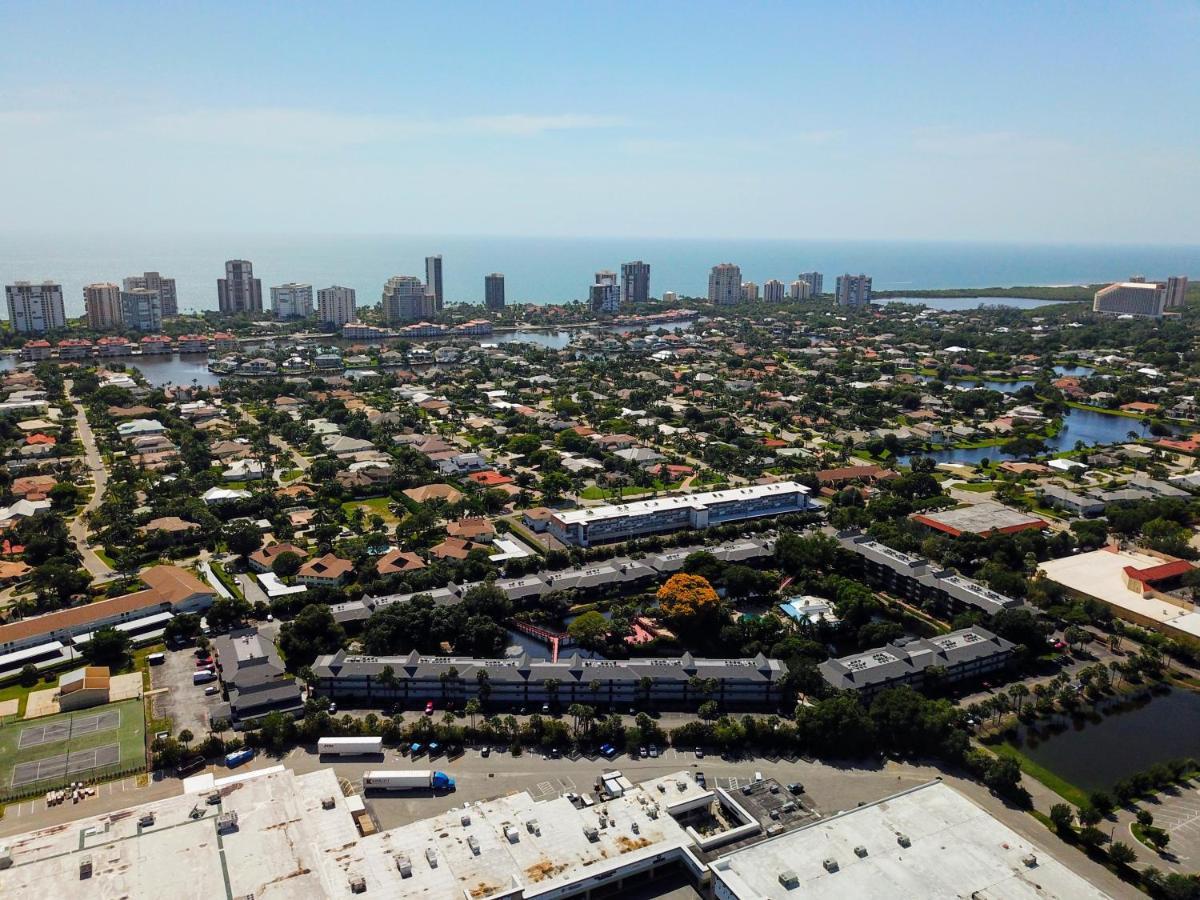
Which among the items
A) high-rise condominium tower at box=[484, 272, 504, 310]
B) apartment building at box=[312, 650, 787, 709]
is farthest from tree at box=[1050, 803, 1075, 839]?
high-rise condominium tower at box=[484, 272, 504, 310]

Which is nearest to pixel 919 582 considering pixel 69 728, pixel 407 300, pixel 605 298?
pixel 69 728

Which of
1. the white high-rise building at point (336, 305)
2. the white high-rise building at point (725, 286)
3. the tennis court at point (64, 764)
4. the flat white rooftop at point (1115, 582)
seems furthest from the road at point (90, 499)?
the white high-rise building at point (725, 286)

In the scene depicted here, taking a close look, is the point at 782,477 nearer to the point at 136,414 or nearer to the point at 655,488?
the point at 655,488

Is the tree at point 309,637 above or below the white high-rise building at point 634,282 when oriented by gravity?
below

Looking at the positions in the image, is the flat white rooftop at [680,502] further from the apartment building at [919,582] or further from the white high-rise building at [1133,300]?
the white high-rise building at [1133,300]

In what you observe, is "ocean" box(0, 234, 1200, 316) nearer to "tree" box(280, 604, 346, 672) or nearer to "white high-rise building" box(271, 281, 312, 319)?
"white high-rise building" box(271, 281, 312, 319)

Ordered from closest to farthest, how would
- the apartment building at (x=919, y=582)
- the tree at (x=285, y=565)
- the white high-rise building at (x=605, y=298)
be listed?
1. the apartment building at (x=919, y=582)
2. the tree at (x=285, y=565)
3. the white high-rise building at (x=605, y=298)
